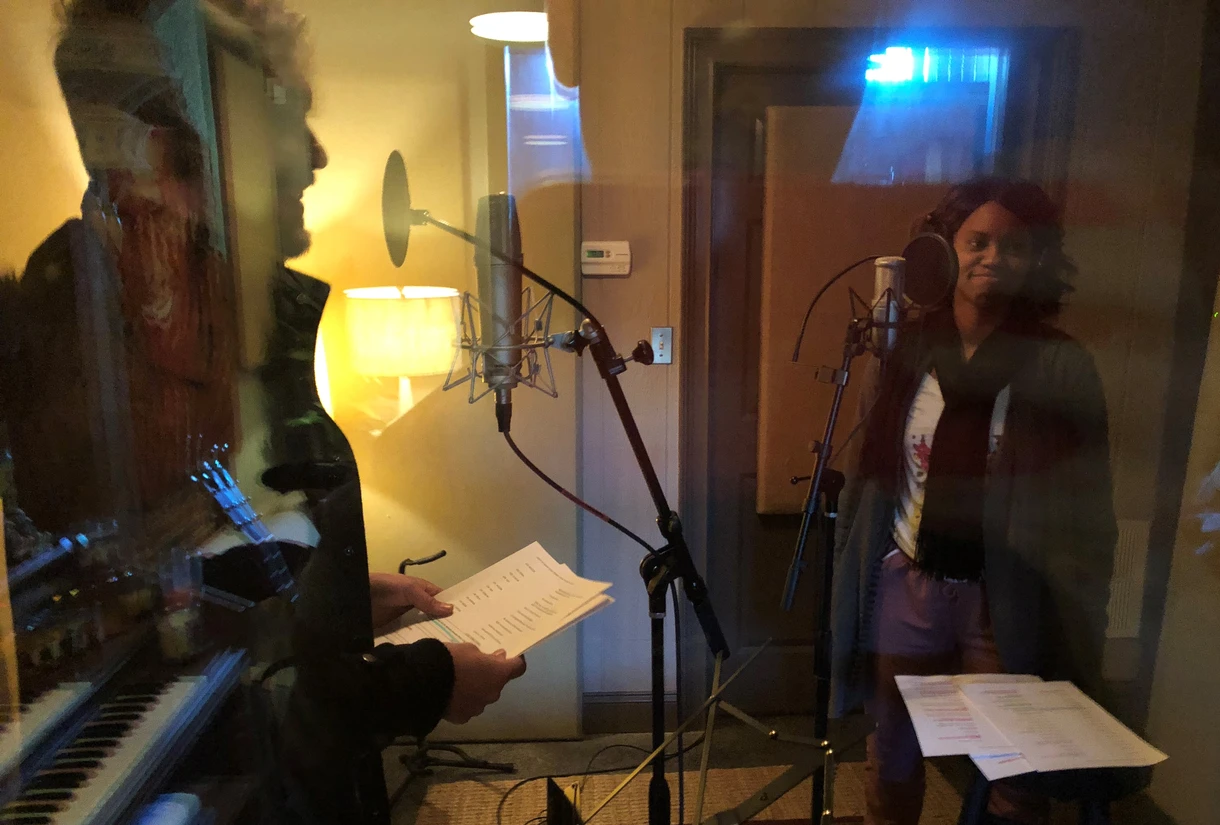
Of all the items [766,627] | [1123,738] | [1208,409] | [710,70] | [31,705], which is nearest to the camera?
[31,705]

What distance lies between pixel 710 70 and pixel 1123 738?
128cm

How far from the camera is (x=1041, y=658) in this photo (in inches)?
46.6

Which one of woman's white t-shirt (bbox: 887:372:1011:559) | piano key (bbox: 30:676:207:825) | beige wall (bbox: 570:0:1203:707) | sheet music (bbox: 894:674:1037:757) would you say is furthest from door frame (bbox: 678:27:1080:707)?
piano key (bbox: 30:676:207:825)

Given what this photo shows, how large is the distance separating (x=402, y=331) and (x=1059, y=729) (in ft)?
3.82

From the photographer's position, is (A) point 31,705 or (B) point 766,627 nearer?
(A) point 31,705

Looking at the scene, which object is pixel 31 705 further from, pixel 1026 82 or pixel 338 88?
pixel 1026 82

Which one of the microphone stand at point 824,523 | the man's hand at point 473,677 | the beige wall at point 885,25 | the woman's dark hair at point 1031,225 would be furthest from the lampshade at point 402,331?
the woman's dark hair at point 1031,225

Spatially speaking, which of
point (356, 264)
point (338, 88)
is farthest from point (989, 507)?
point (338, 88)

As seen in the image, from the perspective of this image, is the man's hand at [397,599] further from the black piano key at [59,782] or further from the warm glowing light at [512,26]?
the warm glowing light at [512,26]

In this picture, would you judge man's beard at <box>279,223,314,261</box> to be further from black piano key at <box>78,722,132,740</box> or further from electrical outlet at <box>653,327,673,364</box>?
electrical outlet at <box>653,327,673,364</box>

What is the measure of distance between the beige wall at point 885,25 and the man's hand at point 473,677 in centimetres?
71

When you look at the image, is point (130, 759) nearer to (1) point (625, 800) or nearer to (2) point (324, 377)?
(2) point (324, 377)

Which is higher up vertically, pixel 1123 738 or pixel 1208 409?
pixel 1208 409

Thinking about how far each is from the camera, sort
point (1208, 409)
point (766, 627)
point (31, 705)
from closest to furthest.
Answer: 1. point (31, 705)
2. point (1208, 409)
3. point (766, 627)
